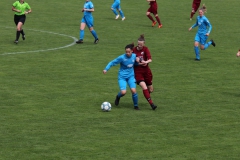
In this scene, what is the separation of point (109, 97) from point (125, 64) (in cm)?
231

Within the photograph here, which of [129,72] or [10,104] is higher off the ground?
[129,72]

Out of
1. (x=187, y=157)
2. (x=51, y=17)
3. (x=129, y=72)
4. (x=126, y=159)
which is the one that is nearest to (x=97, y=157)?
(x=126, y=159)

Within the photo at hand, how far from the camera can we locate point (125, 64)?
20.5 meters

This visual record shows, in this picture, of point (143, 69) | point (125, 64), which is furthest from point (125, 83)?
point (143, 69)

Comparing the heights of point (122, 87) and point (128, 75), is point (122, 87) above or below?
below

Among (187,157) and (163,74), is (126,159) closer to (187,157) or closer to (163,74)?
(187,157)

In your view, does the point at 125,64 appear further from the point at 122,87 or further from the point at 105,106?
the point at 105,106

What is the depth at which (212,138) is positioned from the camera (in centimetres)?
1758

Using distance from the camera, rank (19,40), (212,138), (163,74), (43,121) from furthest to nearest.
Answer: (19,40) → (163,74) → (43,121) → (212,138)

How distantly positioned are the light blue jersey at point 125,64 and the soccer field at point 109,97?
1.11 m

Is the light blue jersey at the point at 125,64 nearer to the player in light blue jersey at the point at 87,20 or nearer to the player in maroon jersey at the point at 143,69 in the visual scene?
the player in maroon jersey at the point at 143,69

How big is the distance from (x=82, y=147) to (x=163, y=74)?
10.6 m

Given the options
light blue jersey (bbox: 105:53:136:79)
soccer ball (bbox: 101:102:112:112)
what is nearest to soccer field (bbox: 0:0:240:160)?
soccer ball (bbox: 101:102:112:112)

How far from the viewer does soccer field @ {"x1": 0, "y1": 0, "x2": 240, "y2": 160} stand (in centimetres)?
1667
